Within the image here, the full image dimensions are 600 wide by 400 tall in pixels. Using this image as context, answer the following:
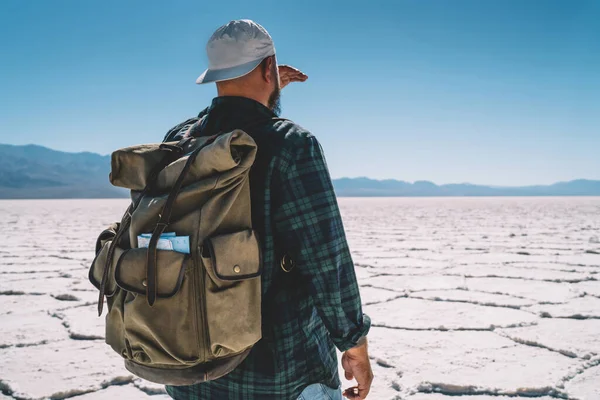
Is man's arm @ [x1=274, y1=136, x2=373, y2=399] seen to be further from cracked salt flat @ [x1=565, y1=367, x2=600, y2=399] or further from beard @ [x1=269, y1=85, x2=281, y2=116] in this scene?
cracked salt flat @ [x1=565, y1=367, x2=600, y2=399]

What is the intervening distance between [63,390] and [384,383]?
1.09m

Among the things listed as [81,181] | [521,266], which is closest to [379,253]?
[521,266]

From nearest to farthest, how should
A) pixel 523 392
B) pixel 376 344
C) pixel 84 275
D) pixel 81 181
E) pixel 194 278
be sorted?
pixel 194 278 → pixel 523 392 → pixel 376 344 → pixel 84 275 → pixel 81 181

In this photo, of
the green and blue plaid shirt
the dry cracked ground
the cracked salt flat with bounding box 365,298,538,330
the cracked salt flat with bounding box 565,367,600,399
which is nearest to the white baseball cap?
the green and blue plaid shirt

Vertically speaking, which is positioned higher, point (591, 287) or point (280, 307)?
point (280, 307)

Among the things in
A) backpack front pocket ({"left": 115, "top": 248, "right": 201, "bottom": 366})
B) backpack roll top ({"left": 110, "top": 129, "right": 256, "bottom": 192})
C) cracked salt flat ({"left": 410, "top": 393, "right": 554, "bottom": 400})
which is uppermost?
backpack roll top ({"left": 110, "top": 129, "right": 256, "bottom": 192})

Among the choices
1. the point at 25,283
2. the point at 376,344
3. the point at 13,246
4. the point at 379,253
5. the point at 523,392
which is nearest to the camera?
the point at 523,392

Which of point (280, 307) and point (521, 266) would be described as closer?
point (280, 307)

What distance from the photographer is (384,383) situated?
1638 mm

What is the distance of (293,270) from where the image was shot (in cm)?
85

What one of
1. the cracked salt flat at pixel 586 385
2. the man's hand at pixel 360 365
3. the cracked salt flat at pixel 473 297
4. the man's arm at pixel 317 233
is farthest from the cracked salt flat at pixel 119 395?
the cracked salt flat at pixel 473 297

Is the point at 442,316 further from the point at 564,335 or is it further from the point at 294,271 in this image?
the point at 294,271

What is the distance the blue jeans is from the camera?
0.83 m

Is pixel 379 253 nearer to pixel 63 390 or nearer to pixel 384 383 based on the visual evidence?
pixel 384 383
